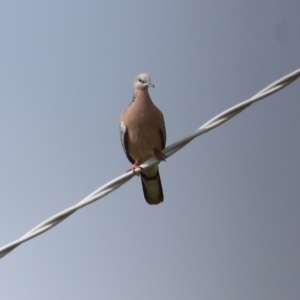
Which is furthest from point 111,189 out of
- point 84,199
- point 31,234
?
point 31,234

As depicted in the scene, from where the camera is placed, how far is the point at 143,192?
12.3 feet

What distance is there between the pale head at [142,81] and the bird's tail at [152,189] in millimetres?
628

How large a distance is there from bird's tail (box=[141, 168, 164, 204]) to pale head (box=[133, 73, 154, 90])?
2.06ft

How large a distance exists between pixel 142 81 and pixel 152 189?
76 cm

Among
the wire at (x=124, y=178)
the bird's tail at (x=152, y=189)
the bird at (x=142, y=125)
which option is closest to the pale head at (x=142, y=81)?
the bird at (x=142, y=125)

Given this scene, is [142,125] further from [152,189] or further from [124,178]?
[124,178]

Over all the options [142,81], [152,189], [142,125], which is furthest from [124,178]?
[152,189]

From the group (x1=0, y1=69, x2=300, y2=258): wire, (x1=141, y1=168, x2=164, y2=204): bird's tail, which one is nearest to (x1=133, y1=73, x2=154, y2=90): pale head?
(x1=141, y1=168, x2=164, y2=204): bird's tail

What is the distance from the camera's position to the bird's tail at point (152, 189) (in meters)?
3.69

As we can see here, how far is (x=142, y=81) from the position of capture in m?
3.37

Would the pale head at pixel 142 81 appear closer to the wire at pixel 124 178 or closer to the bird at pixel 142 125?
the bird at pixel 142 125

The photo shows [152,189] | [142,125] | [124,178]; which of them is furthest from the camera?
[152,189]

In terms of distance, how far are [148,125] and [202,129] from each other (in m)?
1.33

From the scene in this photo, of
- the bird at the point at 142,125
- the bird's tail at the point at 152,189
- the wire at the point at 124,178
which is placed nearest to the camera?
the wire at the point at 124,178
